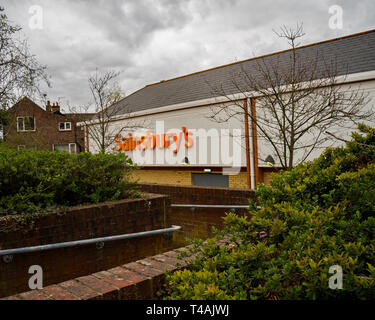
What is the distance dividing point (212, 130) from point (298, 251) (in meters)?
10.7

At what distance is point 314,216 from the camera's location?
2143 millimetres

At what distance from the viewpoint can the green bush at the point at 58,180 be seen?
4157mm

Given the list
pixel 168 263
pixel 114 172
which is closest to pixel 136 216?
pixel 114 172

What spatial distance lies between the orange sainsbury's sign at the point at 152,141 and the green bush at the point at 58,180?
7.54m

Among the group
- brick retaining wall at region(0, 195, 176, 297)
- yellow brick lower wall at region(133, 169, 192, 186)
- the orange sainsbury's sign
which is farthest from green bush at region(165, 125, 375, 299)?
yellow brick lower wall at region(133, 169, 192, 186)

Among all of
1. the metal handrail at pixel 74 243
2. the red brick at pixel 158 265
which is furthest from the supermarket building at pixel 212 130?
the red brick at pixel 158 265

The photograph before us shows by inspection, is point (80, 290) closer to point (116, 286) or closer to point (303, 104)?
point (116, 286)

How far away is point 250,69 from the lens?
14078 mm

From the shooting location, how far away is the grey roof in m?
10.5

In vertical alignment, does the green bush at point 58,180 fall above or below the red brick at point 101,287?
above

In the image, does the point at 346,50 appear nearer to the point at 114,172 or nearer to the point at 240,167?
the point at 240,167

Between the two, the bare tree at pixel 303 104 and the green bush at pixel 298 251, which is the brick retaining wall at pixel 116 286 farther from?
the bare tree at pixel 303 104

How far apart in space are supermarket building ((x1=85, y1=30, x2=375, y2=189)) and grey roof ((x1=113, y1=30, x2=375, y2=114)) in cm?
3
